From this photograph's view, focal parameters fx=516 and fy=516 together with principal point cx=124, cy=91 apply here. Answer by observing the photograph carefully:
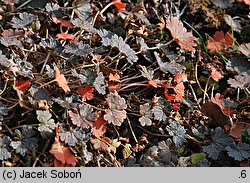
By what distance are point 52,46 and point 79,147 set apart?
493 mm

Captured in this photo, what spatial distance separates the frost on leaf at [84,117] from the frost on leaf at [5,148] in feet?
0.84

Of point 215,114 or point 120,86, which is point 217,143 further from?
point 120,86

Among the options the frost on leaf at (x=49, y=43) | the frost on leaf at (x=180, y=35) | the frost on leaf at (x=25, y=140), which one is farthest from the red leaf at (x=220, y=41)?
the frost on leaf at (x=25, y=140)

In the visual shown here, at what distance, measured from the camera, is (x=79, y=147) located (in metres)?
1.97

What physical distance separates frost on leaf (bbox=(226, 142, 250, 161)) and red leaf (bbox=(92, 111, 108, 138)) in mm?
499

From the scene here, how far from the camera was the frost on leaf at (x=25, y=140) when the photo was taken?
75.0 inches

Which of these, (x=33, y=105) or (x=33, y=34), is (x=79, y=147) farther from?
(x=33, y=34)

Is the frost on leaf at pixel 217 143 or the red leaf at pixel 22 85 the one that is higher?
the red leaf at pixel 22 85

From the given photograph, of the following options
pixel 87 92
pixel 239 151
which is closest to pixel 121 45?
pixel 87 92

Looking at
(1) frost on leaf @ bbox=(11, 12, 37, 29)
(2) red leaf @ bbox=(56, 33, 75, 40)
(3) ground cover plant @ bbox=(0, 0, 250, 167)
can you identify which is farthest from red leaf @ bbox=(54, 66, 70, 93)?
(1) frost on leaf @ bbox=(11, 12, 37, 29)

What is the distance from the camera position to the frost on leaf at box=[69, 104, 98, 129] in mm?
1979

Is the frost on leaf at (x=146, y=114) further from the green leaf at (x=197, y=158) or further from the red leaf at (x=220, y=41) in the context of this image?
the red leaf at (x=220, y=41)

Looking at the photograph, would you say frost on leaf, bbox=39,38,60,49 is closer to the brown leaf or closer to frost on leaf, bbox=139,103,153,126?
frost on leaf, bbox=139,103,153,126

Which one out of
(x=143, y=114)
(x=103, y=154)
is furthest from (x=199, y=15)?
(x=103, y=154)
